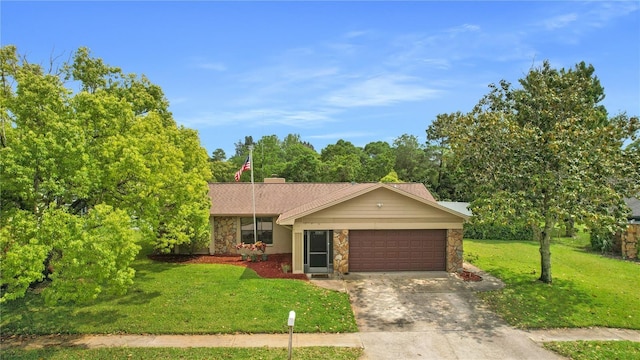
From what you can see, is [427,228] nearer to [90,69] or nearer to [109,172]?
[109,172]

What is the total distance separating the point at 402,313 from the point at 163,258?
13.8 metres

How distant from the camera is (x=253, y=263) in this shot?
64.2 ft

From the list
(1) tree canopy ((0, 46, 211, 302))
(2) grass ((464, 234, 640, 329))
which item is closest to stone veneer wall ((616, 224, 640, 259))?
(2) grass ((464, 234, 640, 329))

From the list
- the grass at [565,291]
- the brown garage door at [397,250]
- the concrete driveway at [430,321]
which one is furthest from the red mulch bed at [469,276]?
the grass at [565,291]

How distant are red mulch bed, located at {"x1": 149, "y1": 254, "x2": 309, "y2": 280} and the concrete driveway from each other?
311cm

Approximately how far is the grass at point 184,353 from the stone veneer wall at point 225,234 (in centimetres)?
1155

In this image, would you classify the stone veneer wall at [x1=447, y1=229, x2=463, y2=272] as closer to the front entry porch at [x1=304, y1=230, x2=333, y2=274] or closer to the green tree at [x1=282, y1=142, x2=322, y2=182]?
the front entry porch at [x1=304, y1=230, x2=333, y2=274]

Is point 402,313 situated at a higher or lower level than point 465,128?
lower

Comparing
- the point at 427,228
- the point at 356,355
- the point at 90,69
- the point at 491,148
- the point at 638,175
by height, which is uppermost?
the point at 90,69

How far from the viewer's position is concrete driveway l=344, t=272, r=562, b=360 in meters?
10.6

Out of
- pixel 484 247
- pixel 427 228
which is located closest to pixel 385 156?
pixel 484 247

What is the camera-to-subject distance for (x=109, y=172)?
12281 millimetres

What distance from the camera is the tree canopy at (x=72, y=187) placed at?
1028 centimetres

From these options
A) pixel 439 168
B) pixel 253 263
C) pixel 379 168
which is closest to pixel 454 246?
pixel 253 263
